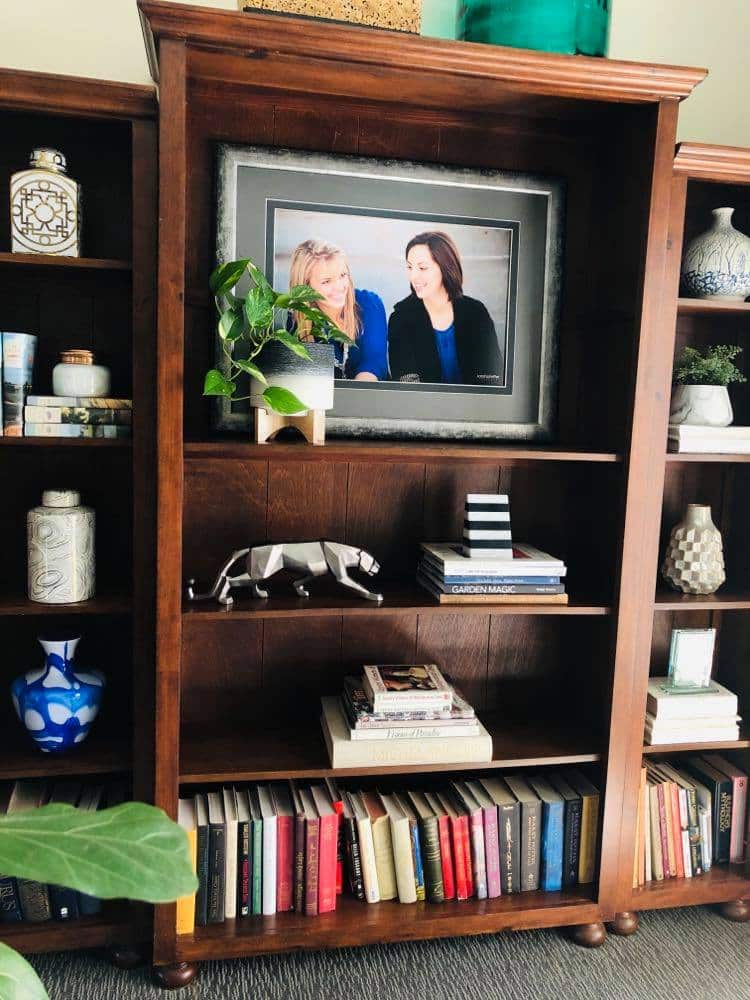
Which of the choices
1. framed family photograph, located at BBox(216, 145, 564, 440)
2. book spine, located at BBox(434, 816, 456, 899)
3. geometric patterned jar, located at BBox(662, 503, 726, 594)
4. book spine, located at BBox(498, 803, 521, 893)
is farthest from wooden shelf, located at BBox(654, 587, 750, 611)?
book spine, located at BBox(434, 816, 456, 899)

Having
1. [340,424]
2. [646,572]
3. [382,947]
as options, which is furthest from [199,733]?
[646,572]

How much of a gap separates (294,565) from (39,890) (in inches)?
35.1

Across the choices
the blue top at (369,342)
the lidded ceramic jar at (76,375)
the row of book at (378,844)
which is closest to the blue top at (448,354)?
the blue top at (369,342)

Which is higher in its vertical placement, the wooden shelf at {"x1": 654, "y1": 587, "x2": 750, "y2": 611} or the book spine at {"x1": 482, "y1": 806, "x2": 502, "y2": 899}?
the wooden shelf at {"x1": 654, "y1": 587, "x2": 750, "y2": 611}

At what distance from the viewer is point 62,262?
A: 5.21 feet

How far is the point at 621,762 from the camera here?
1876 millimetres

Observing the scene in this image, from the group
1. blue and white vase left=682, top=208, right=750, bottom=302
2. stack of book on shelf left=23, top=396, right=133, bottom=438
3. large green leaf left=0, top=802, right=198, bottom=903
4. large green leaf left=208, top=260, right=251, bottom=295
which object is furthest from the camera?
blue and white vase left=682, top=208, right=750, bottom=302

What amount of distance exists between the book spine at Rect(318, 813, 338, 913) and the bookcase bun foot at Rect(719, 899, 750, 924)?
101 cm

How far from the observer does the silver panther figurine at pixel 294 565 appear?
1.73 meters

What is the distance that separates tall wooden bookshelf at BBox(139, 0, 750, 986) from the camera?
1573 millimetres

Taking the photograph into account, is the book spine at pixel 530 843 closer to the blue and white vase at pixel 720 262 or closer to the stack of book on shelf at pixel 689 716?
the stack of book on shelf at pixel 689 716

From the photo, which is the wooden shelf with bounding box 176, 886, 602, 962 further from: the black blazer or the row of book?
the black blazer

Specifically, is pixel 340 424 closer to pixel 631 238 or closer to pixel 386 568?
pixel 386 568

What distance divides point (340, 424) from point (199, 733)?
81cm
